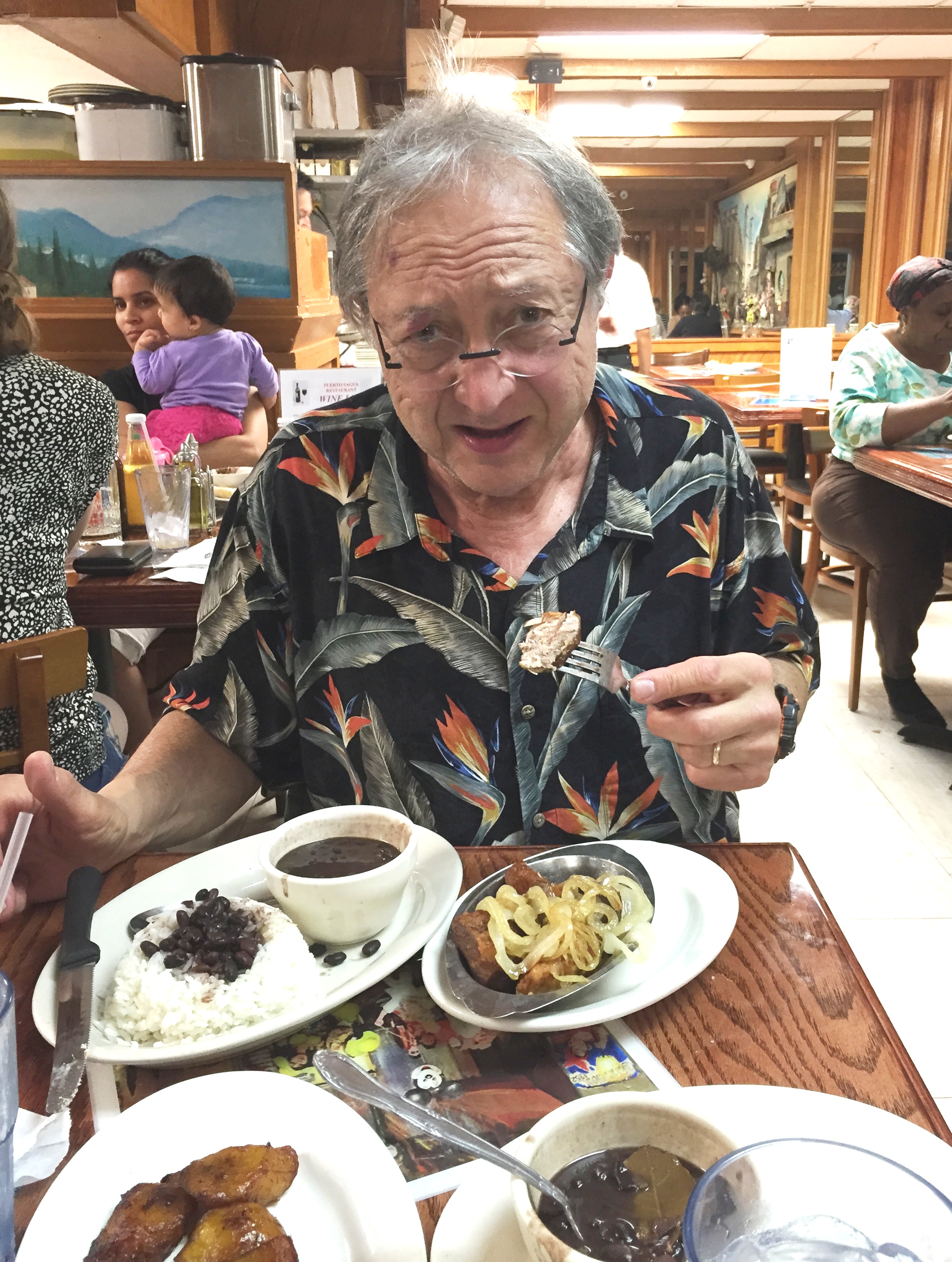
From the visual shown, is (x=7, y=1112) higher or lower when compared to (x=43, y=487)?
lower

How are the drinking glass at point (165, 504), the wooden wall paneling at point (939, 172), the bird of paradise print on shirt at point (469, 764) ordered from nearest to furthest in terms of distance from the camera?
the bird of paradise print on shirt at point (469, 764) → the drinking glass at point (165, 504) → the wooden wall paneling at point (939, 172)

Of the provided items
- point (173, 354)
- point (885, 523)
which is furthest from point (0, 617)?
point (885, 523)

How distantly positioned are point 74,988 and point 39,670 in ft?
2.36

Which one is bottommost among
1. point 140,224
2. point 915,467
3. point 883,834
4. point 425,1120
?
point 883,834

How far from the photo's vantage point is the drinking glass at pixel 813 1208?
48 cm

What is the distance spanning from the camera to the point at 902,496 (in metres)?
3.83

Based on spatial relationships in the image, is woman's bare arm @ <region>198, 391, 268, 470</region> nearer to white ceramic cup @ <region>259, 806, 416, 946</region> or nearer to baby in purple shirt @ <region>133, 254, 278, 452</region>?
baby in purple shirt @ <region>133, 254, 278, 452</region>

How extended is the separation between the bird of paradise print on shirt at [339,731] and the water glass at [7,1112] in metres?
0.72

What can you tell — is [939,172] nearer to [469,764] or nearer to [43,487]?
[43,487]

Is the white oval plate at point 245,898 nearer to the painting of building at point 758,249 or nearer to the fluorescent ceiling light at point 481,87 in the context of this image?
the fluorescent ceiling light at point 481,87

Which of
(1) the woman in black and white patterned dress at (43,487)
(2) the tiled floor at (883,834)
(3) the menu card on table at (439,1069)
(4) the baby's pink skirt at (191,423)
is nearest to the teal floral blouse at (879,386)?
(2) the tiled floor at (883,834)

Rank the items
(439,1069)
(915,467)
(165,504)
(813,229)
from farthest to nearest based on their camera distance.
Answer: (813,229)
(915,467)
(165,504)
(439,1069)

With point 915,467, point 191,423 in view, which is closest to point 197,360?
point 191,423

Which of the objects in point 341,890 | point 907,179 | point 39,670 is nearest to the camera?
point 341,890
